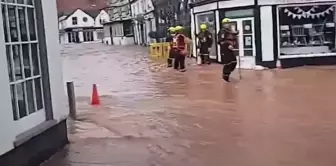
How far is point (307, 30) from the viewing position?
75.6ft

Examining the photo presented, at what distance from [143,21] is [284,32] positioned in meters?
43.5

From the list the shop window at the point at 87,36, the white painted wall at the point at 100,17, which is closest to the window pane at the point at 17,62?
the white painted wall at the point at 100,17

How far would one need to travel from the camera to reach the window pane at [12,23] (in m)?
7.81

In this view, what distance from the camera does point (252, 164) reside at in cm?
754

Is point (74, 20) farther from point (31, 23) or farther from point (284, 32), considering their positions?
point (31, 23)

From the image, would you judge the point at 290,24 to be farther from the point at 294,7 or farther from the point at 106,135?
the point at 106,135

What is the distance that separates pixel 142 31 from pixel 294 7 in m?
45.2

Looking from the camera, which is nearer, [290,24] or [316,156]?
[316,156]

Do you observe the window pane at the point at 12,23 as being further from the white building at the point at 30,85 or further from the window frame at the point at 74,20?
the window frame at the point at 74,20

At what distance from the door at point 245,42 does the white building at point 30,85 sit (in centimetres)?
→ 1448

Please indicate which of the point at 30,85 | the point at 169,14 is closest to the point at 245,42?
the point at 30,85

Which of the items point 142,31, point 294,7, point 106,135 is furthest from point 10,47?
point 142,31

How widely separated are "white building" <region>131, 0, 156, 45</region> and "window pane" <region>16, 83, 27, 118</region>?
4820cm

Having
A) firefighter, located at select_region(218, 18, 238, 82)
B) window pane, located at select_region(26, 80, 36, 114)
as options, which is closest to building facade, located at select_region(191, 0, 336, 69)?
firefighter, located at select_region(218, 18, 238, 82)
